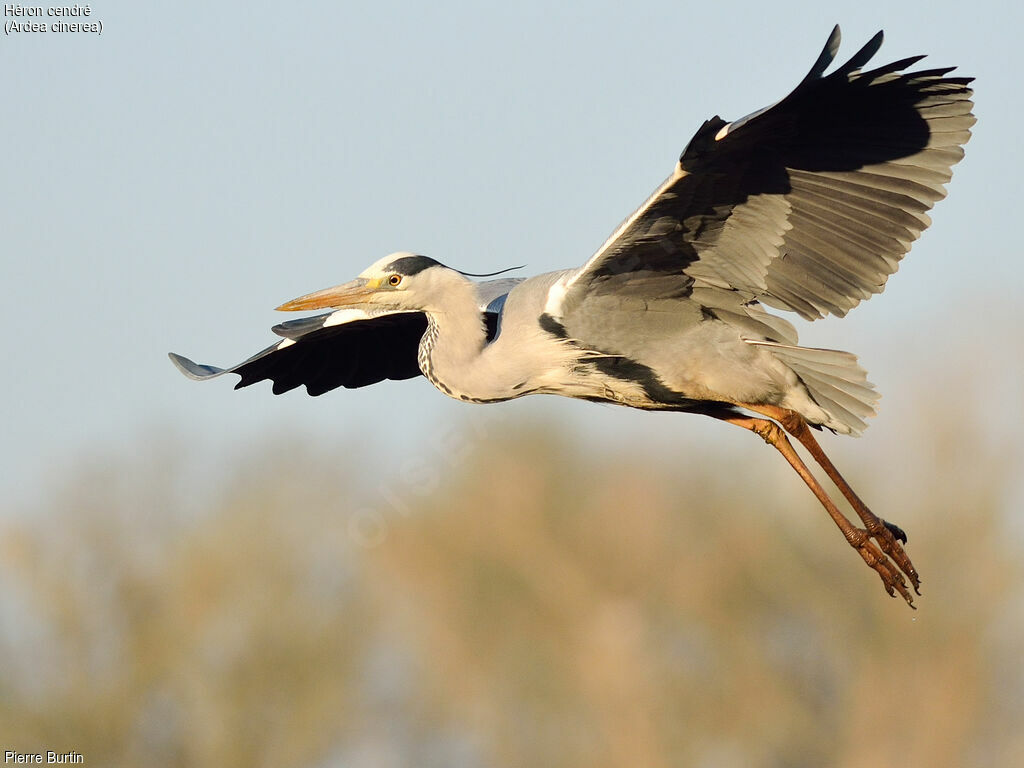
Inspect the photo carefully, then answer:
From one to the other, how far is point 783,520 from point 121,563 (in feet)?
31.2

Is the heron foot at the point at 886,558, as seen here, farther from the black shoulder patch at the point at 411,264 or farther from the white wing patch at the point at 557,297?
the black shoulder patch at the point at 411,264

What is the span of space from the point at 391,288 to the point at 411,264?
161 mm

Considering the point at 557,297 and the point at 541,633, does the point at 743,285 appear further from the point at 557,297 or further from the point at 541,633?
the point at 541,633

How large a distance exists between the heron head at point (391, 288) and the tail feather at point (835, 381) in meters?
1.62

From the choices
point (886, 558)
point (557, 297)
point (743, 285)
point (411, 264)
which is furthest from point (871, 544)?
point (411, 264)

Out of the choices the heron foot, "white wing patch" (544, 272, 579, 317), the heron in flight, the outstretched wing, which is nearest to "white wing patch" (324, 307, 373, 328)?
the heron in flight

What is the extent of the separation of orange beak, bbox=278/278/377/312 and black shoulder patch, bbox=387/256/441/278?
0.50ft

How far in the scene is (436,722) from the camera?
23.1m

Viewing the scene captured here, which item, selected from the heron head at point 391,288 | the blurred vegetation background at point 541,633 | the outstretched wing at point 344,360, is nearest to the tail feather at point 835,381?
the heron head at point 391,288

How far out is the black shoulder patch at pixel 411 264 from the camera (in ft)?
24.1

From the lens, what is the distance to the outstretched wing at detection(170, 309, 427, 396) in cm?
877

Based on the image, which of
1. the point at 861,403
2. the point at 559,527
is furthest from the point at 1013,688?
the point at 861,403

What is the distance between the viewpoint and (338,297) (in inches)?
293

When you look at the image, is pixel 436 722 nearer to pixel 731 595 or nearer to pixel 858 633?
pixel 731 595
